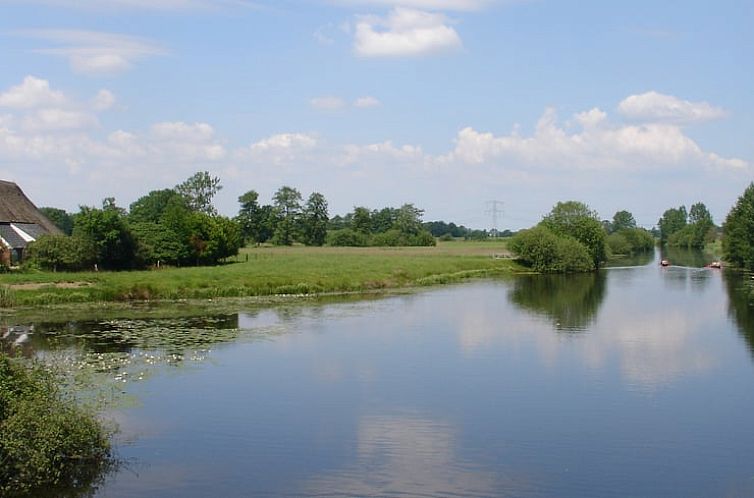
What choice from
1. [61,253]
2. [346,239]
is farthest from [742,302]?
[346,239]

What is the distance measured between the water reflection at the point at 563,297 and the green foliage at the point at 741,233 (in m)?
12.1

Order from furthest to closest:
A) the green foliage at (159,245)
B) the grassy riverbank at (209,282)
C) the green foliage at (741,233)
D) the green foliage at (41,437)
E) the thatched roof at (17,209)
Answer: the green foliage at (741,233)
the thatched roof at (17,209)
the green foliage at (159,245)
the grassy riverbank at (209,282)
the green foliage at (41,437)

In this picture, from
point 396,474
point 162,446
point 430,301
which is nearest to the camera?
point 396,474

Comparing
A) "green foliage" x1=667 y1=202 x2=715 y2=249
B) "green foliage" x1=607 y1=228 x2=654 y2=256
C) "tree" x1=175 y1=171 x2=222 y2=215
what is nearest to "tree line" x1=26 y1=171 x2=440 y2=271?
"tree" x1=175 y1=171 x2=222 y2=215

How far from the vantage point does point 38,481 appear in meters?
12.8

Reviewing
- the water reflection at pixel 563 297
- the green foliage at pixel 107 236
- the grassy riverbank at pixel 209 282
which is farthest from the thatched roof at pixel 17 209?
the water reflection at pixel 563 297

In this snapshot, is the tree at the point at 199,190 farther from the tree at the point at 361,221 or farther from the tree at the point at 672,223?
the tree at the point at 672,223

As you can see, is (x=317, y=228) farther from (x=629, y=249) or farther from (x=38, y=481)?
(x=38, y=481)

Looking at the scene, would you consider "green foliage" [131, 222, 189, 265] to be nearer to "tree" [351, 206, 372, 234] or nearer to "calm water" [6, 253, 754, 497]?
"calm water" [6, 253, 754, 497]

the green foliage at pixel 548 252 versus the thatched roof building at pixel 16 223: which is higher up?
the thatched roof building at pixel 16 223

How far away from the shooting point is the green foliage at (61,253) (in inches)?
1757

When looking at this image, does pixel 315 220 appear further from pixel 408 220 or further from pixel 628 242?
pixel 628 242

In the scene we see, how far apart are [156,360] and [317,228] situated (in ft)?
305

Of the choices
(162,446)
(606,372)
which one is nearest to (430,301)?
(606,372)
